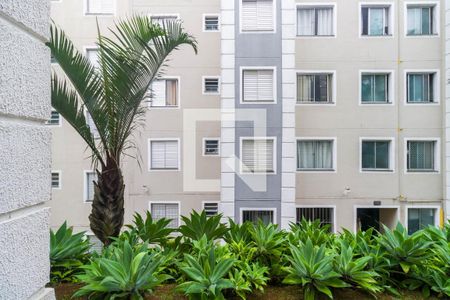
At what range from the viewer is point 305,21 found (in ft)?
22.6

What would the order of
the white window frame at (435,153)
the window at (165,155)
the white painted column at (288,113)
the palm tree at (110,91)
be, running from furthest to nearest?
the window at (165,155) < the white window frame at (435,153) < the white painted column at (288,113) < the palm tree at (110,91)

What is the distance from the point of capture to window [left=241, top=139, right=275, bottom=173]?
20.4 feet

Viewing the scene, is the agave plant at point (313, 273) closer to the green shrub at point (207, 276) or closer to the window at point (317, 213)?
the green shrub at point (207, 276)

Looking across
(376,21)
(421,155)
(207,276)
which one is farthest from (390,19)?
(207,276)

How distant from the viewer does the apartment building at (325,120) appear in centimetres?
665

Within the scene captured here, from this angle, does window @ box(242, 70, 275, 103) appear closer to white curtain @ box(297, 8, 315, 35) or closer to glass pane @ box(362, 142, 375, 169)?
white curtain @ box(297, 8, 315, 35)

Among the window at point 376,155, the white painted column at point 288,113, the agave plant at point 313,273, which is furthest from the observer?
the window at point 376,155

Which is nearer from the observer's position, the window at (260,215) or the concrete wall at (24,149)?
the concrete wall at (24,149)

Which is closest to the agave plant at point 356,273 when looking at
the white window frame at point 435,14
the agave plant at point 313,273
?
the agave plant at point 313,273

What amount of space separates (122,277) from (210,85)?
19.0 feet

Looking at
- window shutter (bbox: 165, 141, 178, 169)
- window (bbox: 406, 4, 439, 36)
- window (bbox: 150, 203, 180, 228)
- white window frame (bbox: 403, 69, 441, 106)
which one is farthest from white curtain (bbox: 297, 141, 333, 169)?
window (bbox: 406, 4, 439, 36)

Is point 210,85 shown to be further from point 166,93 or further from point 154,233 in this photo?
point 154,233

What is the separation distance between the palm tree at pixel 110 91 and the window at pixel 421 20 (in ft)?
20.9

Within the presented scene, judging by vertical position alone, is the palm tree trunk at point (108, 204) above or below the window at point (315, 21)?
below
